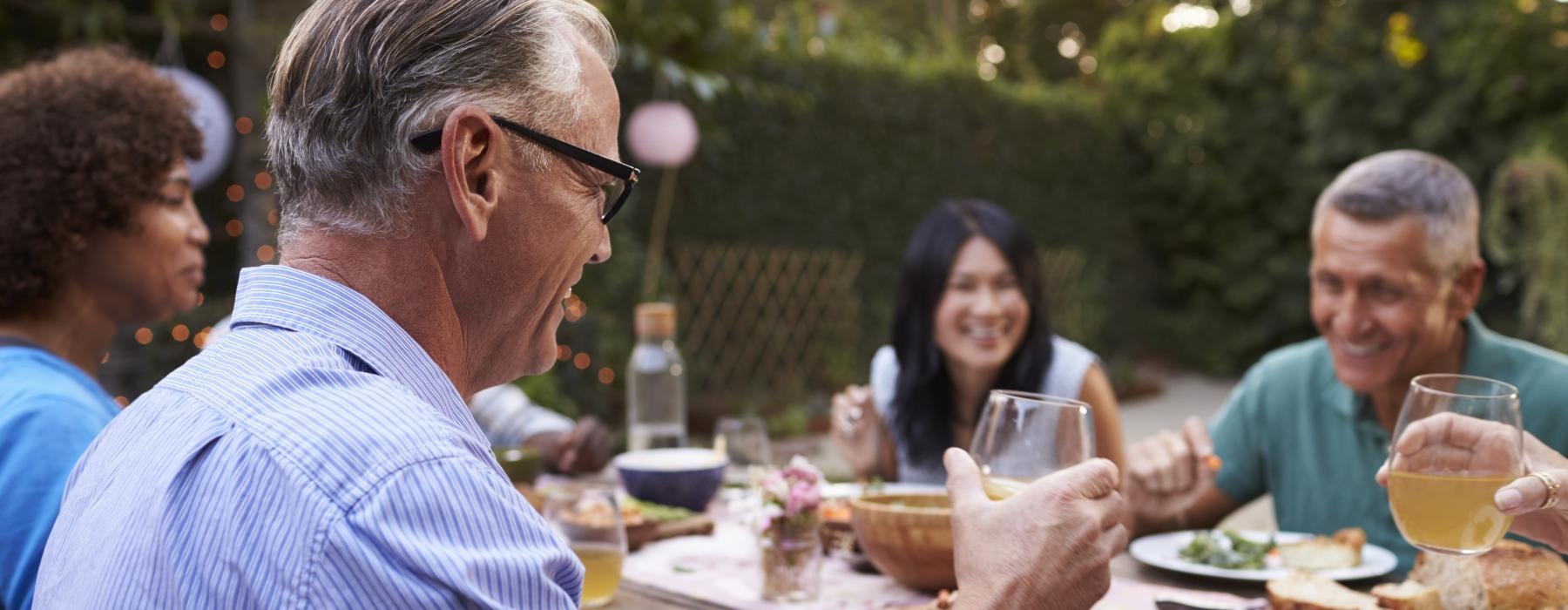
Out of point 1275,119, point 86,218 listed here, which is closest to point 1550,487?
point 86,218

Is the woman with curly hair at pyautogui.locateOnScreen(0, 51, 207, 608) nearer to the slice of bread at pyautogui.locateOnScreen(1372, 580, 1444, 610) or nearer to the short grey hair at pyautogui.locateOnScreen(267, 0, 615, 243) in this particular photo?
the short grey hair at pyautogui.locateOnScreen(267, 0, 615, 243)

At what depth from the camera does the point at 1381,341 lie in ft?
7.37

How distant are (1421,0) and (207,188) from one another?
11189 millimetres

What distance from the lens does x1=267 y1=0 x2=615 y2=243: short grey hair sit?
1.00m

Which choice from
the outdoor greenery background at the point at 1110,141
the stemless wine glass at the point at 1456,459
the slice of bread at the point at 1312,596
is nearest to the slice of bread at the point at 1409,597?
the slice of bread at the point at 1312,596

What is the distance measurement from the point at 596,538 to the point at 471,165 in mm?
836

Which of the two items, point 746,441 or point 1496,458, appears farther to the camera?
point 746,441

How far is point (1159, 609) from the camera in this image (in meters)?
1.60

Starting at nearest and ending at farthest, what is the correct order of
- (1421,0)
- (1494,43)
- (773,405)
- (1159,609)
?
(1159,609) → (773,405) → (1494,43) → (1421,0)

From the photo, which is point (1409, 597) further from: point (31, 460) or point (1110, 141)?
point (1110, 141)

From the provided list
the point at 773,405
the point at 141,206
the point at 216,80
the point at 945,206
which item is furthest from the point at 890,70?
the point at 141,206

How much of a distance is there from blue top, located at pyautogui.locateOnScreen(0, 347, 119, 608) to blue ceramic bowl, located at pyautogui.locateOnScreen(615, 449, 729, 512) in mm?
940

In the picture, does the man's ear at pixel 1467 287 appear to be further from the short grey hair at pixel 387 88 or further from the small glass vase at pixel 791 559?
the short grey hair at pixel 387 88

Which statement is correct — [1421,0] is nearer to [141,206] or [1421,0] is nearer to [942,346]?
[942,346]
